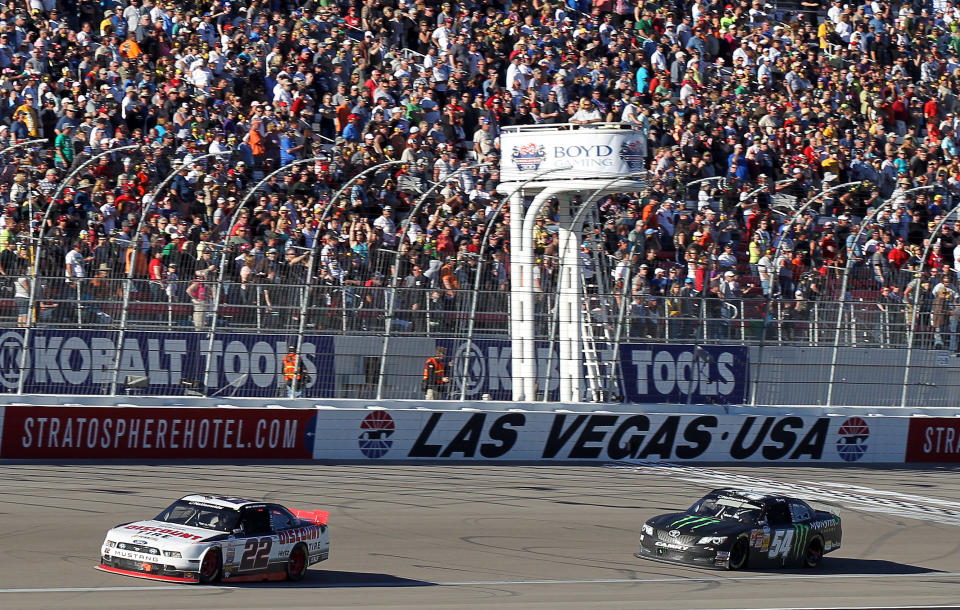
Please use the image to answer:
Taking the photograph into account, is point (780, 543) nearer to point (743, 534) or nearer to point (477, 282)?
point (743, 534)

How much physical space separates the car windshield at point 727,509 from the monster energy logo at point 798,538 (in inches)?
19.0

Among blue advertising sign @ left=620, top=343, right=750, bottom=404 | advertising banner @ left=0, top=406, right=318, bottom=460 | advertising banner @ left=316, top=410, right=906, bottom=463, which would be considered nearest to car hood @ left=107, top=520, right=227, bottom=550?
advertising banner @ left=0, top=406, right=318, bottom=460

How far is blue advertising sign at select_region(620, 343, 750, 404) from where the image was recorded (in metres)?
23.3

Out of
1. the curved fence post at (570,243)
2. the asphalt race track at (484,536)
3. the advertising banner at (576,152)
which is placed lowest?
the asphalt race track at (484,536)

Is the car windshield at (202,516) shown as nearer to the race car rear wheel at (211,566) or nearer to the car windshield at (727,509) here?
the race car rear wheel at (211,566)

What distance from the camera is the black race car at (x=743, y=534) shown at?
1650 centimetres

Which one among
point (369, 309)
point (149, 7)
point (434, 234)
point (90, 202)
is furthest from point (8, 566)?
point (149, 7)

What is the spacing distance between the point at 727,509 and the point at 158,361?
26.3 ft

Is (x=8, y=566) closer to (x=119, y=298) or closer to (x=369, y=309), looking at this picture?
(x=119, y=298)

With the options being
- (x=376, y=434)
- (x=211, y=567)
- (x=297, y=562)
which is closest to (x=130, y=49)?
(x=376, y=434)

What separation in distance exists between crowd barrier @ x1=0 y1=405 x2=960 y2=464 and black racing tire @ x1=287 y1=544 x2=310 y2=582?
269 inches

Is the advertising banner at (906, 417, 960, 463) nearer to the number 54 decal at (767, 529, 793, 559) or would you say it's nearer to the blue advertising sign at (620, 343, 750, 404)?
the blue advertising sign at (620, 343, 750, 404)

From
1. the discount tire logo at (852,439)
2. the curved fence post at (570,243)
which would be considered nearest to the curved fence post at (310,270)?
the curved fence post at (570,243)

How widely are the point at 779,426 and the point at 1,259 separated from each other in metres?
12.6
